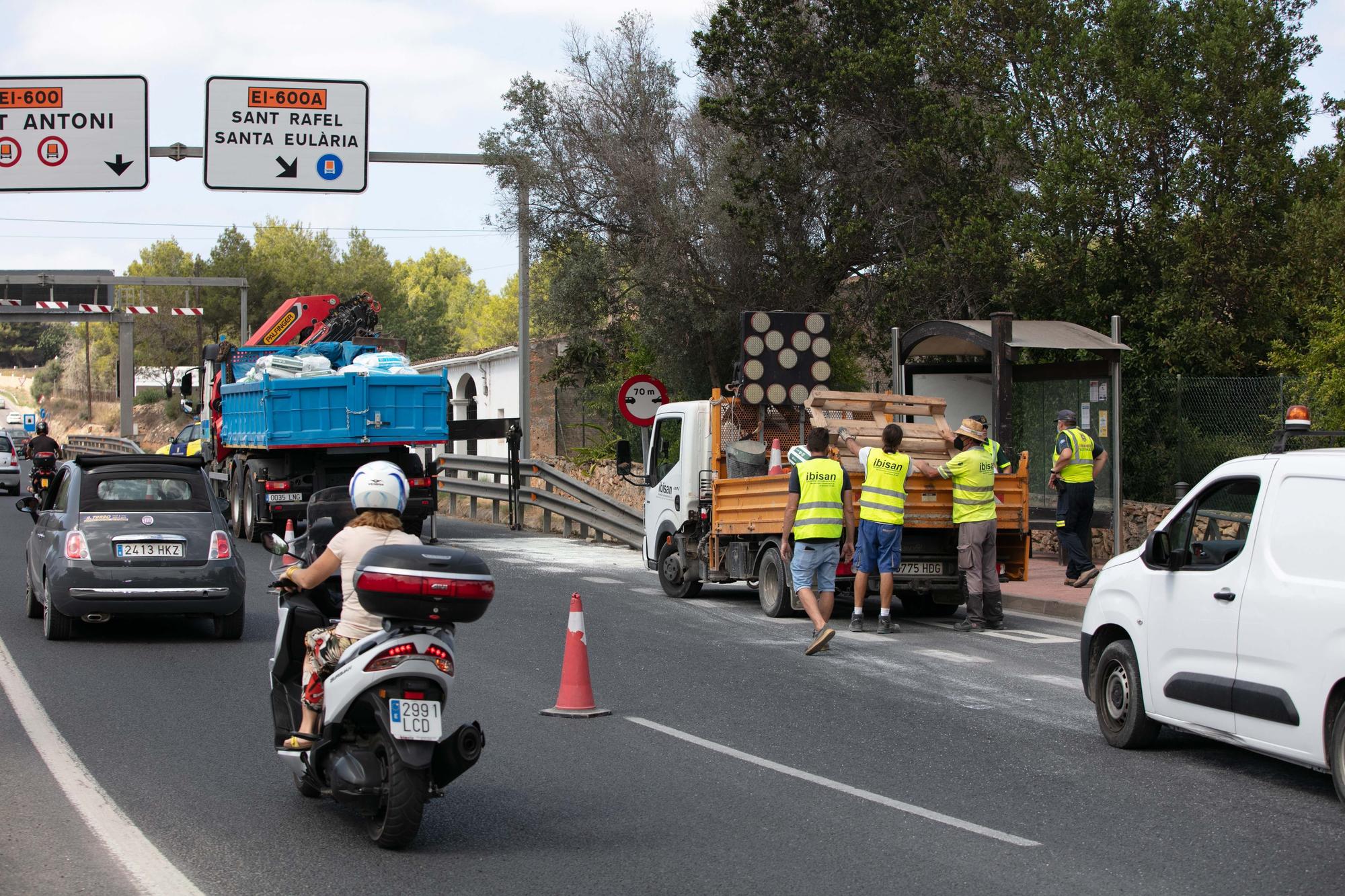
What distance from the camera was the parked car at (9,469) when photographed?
36.5 m

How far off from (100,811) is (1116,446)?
13.0 meters

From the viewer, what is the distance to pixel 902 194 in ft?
81.0

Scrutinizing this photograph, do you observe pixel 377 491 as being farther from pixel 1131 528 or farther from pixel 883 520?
pixel 1131 528

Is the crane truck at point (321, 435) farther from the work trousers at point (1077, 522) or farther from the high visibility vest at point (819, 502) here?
the work trousers at point (1077, 522)

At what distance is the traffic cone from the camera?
911 centimetres

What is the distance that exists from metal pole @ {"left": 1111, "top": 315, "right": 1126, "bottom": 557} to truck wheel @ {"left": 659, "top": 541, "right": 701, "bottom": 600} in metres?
4.94

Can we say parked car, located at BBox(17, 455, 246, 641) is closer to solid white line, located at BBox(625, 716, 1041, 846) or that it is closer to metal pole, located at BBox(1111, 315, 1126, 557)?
solid white line, located at BBox(625, 716, 1041, 846)

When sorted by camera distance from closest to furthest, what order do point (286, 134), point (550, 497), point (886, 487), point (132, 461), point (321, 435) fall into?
point (132, 461)
point (886, 487)
point (321, 435)
point (286, 134)
point (550, 497)

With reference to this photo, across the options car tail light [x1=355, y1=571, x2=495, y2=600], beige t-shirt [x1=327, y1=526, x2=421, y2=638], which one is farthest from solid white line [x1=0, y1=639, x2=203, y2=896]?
car tail light [x1=355, y1=571, x2=495, y2=600]

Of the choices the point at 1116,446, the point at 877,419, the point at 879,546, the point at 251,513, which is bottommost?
the point at 251,513

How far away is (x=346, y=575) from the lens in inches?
249

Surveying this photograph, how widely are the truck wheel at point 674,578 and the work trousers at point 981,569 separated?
3.35m

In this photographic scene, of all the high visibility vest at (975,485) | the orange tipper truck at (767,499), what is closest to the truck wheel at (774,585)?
the orange tipper truck at (767,499)

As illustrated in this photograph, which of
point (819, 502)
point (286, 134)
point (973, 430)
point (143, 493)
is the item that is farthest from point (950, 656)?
point (286, 134)
